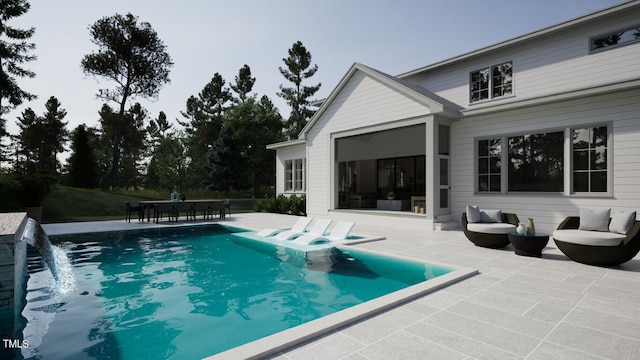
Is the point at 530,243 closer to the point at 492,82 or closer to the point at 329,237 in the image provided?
the point at 329,237

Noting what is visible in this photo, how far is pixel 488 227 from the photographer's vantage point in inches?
278

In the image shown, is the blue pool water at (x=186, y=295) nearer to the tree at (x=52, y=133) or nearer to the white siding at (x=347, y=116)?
the white siding at (x=347, y=116)

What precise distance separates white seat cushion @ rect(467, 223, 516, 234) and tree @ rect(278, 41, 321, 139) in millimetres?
26204

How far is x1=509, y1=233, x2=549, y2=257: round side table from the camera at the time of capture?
20.0 feet

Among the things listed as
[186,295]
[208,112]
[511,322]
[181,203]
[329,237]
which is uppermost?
[208,112]

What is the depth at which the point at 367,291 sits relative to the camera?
4.85m

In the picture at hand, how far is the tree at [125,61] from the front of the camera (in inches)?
924

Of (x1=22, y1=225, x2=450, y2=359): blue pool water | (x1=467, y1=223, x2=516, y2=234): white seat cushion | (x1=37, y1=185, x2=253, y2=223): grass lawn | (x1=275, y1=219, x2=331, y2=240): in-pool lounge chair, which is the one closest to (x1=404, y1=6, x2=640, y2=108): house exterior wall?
(x1=467, y1=223, x2=516, y2=234): white seat cushion

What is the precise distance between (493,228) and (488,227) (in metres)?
0.10

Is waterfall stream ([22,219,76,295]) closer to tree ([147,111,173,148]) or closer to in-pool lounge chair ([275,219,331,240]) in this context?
in-pool lounge chair ([275,219,331,240])

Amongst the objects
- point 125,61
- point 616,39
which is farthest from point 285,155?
point 125,61

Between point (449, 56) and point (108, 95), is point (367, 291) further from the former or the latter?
point (108, 95)

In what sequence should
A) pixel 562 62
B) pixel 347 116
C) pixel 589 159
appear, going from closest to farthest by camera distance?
pixel 589 159, pixel 562 62, pixel 347 116

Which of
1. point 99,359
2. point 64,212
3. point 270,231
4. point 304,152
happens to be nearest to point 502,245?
point 270,231
